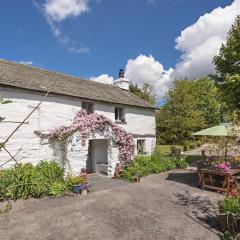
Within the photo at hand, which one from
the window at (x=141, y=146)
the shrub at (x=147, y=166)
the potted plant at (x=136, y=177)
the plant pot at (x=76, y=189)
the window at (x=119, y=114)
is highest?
the window at (x=119, y=114)

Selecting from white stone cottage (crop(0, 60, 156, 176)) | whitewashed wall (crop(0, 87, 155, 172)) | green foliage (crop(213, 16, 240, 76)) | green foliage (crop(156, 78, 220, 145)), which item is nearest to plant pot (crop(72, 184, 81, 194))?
white stone cottage (crop(0, 60, 156, 176))

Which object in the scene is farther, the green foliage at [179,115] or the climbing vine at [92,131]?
the green foliage at [179,115]

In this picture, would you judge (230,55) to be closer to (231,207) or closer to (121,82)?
(121,82)

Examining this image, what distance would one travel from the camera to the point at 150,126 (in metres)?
21.8

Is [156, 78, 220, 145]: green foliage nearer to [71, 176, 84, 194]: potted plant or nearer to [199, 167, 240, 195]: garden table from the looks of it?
[199, 167, 240, 195]: garden table

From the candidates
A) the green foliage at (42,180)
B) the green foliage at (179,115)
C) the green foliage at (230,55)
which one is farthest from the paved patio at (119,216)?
the green foliage at (179,115)

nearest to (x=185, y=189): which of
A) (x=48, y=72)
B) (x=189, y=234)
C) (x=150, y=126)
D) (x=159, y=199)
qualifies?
(x=159, y=199)

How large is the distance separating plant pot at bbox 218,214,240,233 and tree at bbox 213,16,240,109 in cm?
1113

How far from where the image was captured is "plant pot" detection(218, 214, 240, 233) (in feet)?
24.5

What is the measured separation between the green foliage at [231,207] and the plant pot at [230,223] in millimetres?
118

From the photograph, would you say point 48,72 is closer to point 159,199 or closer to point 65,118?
point 65,118

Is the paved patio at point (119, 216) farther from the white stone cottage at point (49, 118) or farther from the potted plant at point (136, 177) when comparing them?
the white stone cottage at point (49, 118)

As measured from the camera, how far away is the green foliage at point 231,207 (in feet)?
24.2

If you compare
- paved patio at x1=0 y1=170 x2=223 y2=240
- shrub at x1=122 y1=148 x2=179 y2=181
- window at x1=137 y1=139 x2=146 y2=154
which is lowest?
paved patio at x1=0 y1=170 x2=223 y2=240
